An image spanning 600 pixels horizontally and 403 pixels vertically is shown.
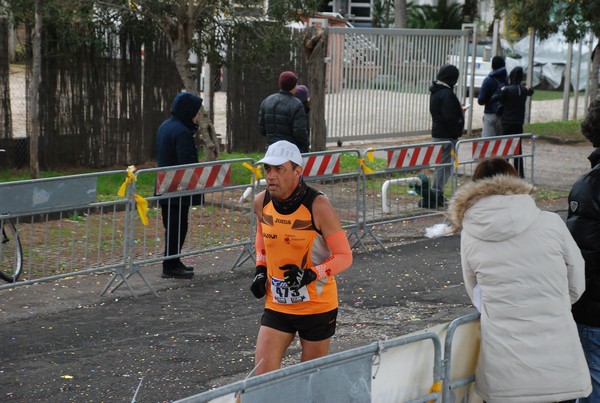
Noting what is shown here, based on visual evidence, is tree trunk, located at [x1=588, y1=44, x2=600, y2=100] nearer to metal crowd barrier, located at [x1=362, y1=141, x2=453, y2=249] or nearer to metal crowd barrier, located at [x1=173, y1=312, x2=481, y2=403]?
metal crowd barrier, located at [x1=362, y1=141, x2=453, y2=249]

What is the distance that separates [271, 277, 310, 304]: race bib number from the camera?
5.70m

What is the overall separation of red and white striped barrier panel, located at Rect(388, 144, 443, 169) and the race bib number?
679cm

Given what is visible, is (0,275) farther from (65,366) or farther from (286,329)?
(286,329)

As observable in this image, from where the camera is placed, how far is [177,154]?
1046 cm

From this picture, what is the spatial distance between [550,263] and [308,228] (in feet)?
4.55

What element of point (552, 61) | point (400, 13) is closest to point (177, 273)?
point (400, 13)

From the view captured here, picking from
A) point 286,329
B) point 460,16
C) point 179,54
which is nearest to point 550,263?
point 286,329

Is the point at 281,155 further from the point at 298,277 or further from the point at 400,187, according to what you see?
the point at 400,187

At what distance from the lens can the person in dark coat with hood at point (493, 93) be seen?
55.8ft

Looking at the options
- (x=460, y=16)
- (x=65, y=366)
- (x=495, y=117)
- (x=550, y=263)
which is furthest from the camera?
(x=460, y=16)

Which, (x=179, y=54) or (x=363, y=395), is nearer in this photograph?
(x=363, y=395)

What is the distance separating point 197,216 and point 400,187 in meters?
2.80

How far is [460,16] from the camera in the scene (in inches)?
1779

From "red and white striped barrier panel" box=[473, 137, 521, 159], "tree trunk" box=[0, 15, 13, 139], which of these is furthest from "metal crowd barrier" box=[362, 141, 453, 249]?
"tree trunk" box=[0, 15, 13, 139]
